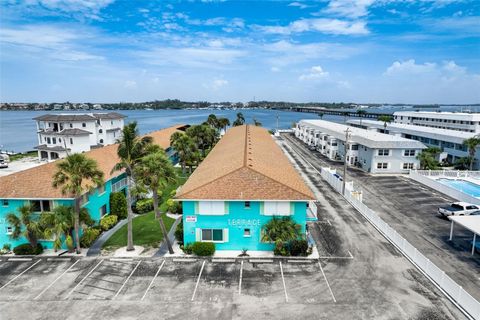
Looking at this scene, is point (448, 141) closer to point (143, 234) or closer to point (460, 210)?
point (460, 210)

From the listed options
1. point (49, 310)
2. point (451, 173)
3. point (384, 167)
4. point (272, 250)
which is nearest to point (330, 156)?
point (384, 167)

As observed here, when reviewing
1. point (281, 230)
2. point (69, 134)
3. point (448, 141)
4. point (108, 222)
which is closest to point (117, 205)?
point (108, 222)

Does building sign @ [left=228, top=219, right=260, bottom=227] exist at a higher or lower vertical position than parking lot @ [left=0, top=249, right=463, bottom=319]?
higher

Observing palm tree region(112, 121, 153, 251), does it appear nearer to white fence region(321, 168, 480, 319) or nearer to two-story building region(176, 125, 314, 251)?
two-story building region(176, 125, 314, 251)

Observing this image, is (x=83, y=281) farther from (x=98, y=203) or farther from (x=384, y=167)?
(x=384, y=167)

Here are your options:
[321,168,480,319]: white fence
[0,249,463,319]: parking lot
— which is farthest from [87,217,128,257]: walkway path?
[321,168,480,319]: white fence

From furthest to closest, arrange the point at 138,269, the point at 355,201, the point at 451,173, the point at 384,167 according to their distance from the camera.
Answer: the point at 384,167 < the point at 451,173 < the point at 355,201 < the point at 138,269
